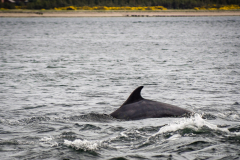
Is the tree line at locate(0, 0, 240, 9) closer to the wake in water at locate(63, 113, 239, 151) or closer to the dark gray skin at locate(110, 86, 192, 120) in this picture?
the dark gray skin at locate(110, 86, 192, 120)

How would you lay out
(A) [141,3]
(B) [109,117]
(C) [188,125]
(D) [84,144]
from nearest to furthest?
(D) [84,144] → (C) [188,125] → (B) [109,117] → (A) [141,3]

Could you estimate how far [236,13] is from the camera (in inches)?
6196

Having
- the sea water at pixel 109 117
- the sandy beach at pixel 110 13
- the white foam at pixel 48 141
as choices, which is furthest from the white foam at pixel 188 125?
the sandy beach at pixel 110 13

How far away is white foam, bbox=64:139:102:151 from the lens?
7.74 metres

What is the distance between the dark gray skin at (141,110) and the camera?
380 inches

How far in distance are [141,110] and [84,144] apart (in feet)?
7.72

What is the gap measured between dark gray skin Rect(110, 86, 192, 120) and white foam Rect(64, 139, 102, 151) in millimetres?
1848

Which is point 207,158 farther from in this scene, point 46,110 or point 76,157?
point 46,110

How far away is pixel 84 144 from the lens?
7.91 metres

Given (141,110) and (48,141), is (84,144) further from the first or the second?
(141,110)

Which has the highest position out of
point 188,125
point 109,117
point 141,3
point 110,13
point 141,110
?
point 141,3

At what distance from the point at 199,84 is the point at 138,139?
29.0 feet

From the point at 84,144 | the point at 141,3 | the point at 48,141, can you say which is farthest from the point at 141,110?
the point at 141,3

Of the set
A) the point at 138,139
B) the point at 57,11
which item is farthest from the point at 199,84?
the point at 57,11
